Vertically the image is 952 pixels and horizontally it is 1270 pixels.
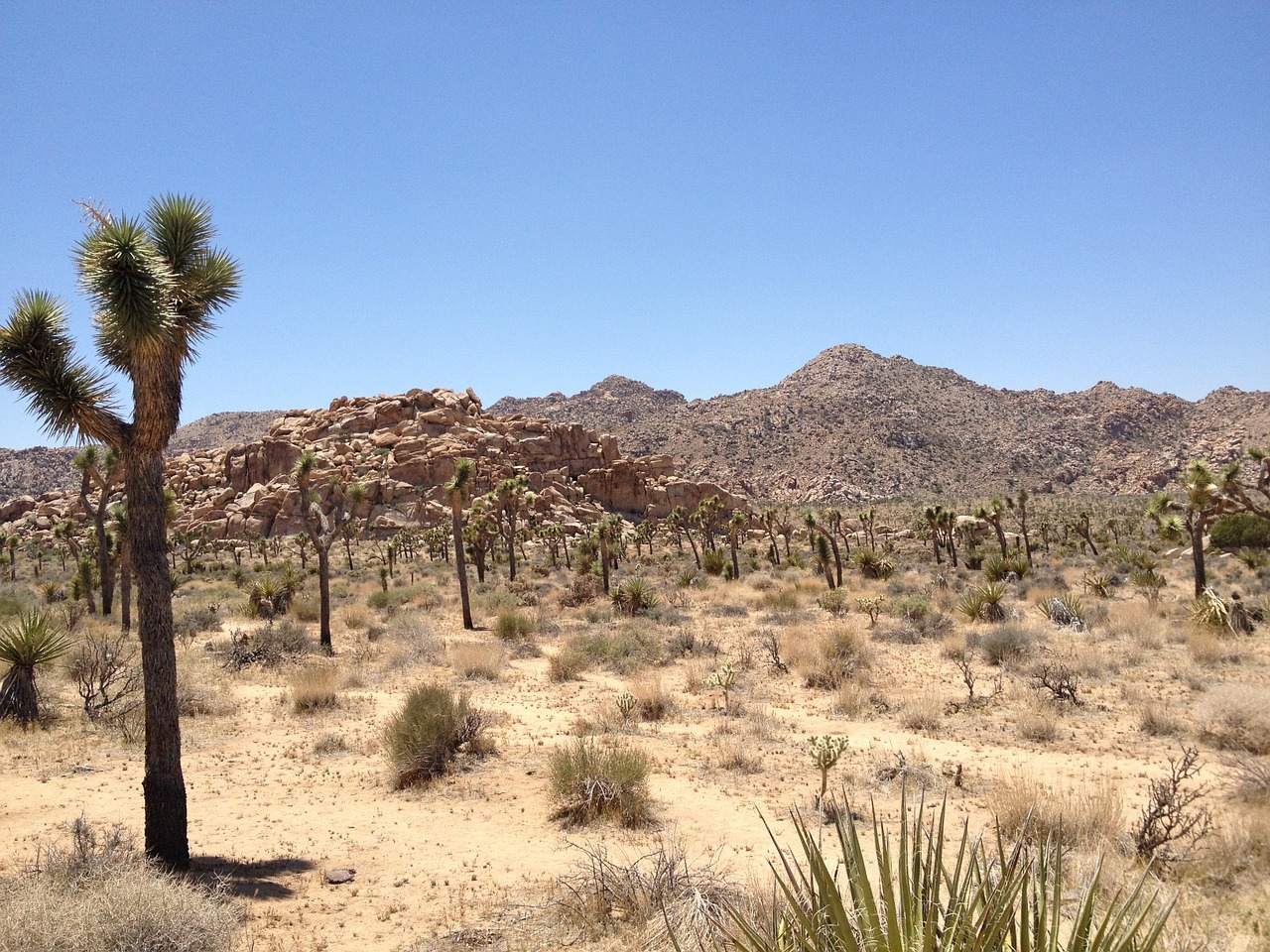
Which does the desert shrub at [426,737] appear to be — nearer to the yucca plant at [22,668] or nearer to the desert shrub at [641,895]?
the desert shrub at [641,895]

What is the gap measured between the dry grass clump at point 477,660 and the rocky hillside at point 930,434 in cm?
6813

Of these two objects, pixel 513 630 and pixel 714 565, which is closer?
pixel 513 630

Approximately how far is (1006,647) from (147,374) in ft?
51.5

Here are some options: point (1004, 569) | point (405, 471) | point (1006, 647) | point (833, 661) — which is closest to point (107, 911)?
point (833, 661)

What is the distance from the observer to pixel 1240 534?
106ft

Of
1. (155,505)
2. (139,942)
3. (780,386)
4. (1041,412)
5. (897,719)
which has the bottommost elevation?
(897,719)

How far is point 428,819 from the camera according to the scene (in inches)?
339

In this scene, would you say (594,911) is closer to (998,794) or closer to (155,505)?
(998,794)

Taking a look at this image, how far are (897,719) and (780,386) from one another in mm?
105817

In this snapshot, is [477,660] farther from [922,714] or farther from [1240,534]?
[1240,534]

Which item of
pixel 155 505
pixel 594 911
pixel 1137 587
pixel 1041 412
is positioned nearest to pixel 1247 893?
pixel 594 911

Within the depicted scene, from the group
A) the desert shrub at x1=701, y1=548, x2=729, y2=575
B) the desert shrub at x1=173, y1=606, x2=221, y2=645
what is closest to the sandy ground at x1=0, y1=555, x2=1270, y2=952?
the desert shrub at x1=173, y1=606, x2=221, y2=645

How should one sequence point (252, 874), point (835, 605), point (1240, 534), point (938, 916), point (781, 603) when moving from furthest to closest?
1. point (1240, 534)
2. point (781, 603)
3. point (835, 605)
4. point (252, 874)
5. point (938, 916)

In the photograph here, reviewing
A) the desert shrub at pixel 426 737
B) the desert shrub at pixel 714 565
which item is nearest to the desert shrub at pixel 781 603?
the desert shrub at pixel 714 565
